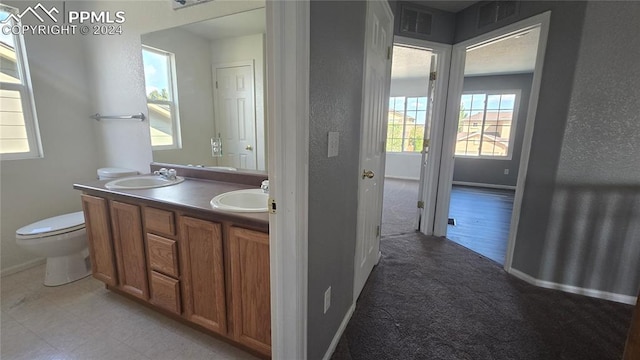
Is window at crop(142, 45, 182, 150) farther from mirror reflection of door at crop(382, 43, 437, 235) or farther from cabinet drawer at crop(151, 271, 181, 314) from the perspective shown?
mirror reflection of door at crop(382, 43, 437, 235)

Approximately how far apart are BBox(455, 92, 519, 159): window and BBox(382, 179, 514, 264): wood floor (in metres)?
0.91

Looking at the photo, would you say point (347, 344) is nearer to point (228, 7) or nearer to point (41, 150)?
point (228, 7)

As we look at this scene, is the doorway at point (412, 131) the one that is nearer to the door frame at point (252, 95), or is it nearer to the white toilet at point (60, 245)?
the door frame at point (252, 95)

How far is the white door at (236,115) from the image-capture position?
6.27 ft

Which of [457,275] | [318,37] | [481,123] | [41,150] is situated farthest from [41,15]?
[481,123]

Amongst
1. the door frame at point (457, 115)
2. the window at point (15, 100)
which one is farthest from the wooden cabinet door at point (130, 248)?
the door frame at point (457, 115)

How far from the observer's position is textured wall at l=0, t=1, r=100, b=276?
88.7 inches

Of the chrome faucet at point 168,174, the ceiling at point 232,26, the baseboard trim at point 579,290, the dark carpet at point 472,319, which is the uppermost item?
the ceiling at point 232,26

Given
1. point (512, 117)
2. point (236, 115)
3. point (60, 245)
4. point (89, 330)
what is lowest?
point (89, 330)

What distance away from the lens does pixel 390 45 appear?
220cm

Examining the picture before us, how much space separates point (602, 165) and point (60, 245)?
385 cm

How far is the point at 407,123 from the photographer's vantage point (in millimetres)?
6676

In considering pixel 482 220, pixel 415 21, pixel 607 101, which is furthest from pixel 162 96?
pixel 482 220

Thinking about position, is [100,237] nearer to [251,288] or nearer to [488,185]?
[251,288]
